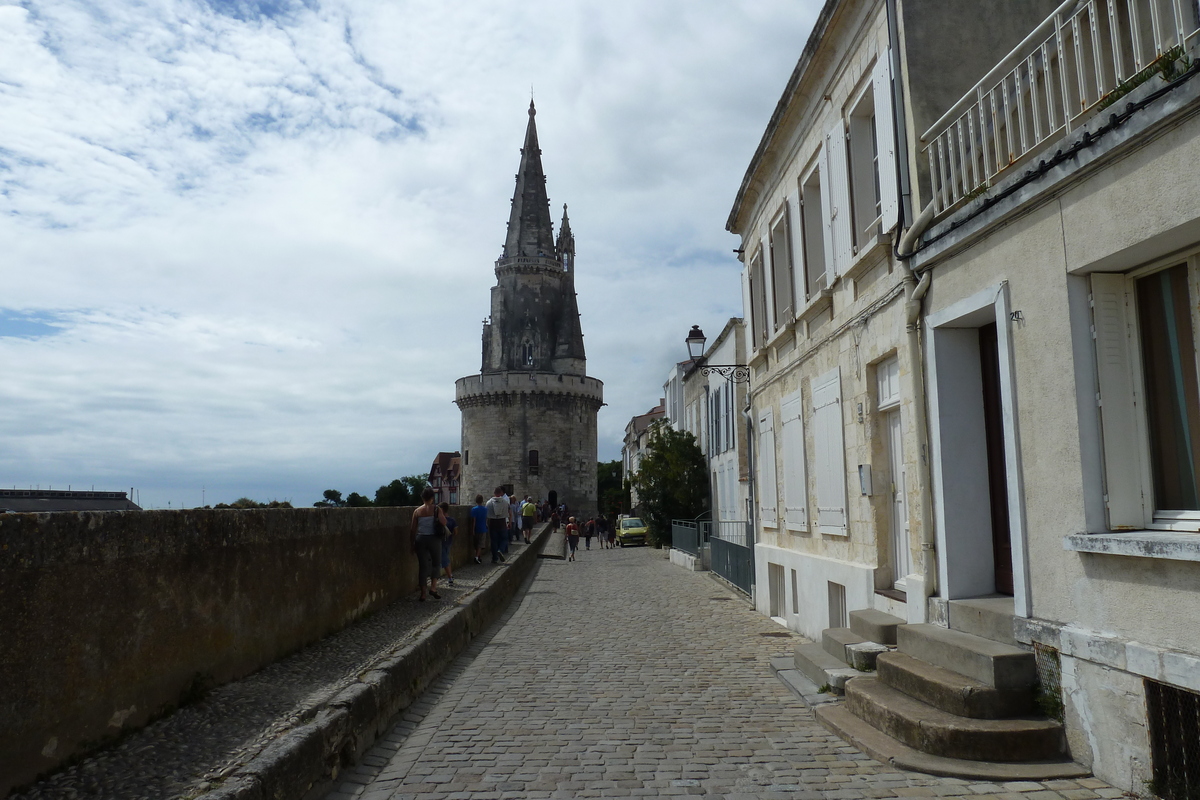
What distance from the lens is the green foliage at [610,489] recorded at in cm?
6101

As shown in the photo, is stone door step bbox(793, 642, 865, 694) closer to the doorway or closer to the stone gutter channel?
the doorway

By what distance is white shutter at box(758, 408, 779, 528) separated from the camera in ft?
37.7

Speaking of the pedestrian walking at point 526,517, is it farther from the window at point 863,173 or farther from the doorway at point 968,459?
the doorway at point 968,459

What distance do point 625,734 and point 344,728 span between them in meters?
1.78

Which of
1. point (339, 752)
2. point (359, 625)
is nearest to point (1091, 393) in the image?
point (339, 752)

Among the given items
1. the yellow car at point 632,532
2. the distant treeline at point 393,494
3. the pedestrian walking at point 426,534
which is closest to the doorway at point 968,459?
the pedestrian walking at point 426,534

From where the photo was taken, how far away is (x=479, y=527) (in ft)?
57.2

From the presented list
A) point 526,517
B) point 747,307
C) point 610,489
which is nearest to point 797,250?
point 747,307

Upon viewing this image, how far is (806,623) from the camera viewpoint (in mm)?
9586

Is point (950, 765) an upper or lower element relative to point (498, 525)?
lower

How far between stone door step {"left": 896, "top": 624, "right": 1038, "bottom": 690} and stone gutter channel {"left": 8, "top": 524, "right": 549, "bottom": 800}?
3542 millimetres

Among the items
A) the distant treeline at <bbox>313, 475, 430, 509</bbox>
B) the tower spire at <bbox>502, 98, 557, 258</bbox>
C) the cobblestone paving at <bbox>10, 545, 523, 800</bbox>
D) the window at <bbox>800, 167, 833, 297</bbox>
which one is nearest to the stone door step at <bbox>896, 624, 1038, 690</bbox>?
the cobblestone paving at <bbox>10, 545, 523, 800</bbox>

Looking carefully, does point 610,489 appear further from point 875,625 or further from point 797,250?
point 875,625

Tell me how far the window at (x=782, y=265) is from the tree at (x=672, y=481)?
1718 cm
